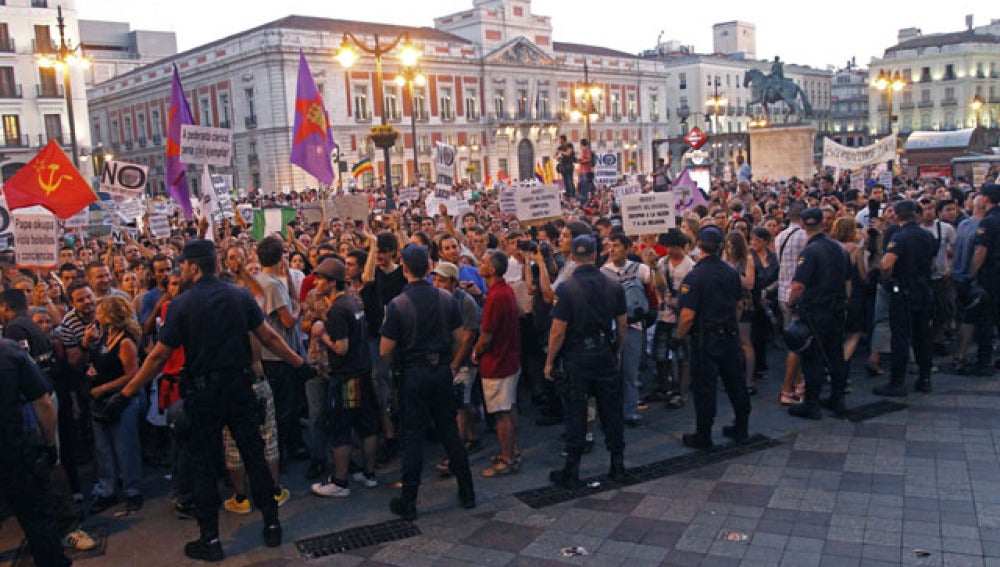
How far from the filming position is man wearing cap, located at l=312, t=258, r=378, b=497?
6.05 meters

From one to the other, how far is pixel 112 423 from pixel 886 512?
5.33 m

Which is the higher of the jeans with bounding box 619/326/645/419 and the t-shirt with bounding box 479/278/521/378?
the t-shirt with bounding box 479/278/521/378

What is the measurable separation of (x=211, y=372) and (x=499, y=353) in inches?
85.7

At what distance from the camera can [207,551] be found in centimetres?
535

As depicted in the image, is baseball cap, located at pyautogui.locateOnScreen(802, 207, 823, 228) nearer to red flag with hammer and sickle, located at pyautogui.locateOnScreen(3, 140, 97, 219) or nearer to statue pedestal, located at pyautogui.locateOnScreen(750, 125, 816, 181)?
red flag with hammer and sickle, located at pyautogui.locateOnScreen(3, 140, 97, 219)

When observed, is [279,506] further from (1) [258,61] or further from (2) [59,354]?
(1) [258,61]

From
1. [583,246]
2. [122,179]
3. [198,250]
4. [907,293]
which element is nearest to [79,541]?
[198,250]

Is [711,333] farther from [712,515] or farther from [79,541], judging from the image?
[79,541]

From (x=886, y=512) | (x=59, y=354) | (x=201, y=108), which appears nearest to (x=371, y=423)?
(x=59, y=354)

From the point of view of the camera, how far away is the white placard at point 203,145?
10789mm

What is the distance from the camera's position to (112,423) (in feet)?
20.2

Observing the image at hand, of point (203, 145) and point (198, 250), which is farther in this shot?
point (203, 145)

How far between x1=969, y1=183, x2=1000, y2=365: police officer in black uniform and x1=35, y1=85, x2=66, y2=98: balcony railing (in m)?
54.8

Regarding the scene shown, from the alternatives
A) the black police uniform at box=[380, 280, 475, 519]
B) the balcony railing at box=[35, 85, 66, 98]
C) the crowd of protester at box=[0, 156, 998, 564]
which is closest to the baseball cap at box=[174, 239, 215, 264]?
the crowd of protester at box=[0, 156, 998, 564]
